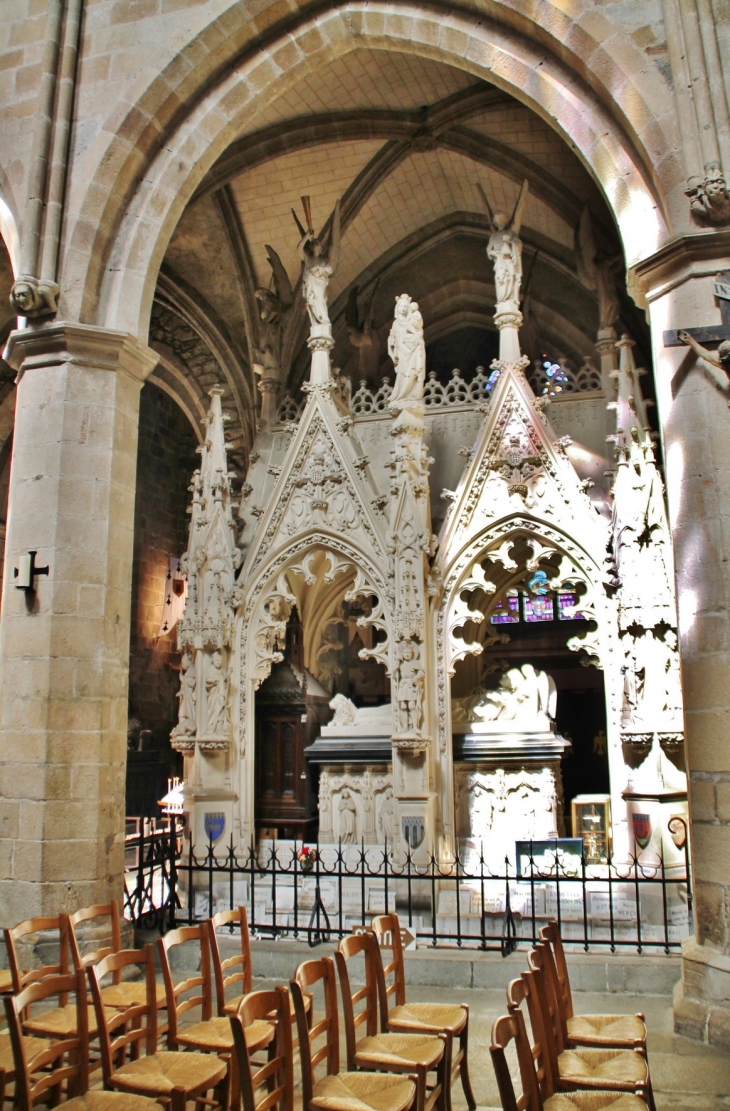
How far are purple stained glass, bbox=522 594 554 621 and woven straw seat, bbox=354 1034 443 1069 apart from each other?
32.2ft

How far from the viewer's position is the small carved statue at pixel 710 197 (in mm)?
5371

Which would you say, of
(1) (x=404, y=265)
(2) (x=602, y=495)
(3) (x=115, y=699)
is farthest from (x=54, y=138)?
(1) (x=404, y=265)

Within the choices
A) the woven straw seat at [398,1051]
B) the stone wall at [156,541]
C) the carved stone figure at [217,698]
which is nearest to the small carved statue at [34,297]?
the carved stone figure at [217,698]

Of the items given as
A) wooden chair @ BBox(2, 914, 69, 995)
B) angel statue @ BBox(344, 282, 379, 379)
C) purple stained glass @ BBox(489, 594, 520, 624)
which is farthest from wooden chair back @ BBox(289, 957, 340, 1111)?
purple stained glass @ BBox(489, 594, 520, 624)

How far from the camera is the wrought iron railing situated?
638 cm

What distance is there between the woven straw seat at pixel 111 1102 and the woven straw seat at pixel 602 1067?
1.41 metres

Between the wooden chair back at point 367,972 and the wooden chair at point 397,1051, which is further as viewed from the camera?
the wooden chair back at point 367,972

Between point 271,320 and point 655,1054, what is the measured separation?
8.47 meters

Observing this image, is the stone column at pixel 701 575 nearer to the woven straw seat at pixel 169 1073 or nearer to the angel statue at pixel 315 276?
the woven straw seat at pixel 169 1073

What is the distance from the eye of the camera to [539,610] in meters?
13.2

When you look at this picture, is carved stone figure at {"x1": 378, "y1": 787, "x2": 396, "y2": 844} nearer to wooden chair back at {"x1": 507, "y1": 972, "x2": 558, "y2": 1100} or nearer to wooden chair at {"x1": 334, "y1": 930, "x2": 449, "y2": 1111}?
wooden chair at {"x1": 334, "y1": 930, "x2": 449, "y2": 1111}

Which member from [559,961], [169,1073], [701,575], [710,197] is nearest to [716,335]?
[710,197]

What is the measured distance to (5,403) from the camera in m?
11.6

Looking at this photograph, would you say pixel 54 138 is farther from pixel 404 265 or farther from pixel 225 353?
pixel 404 265
